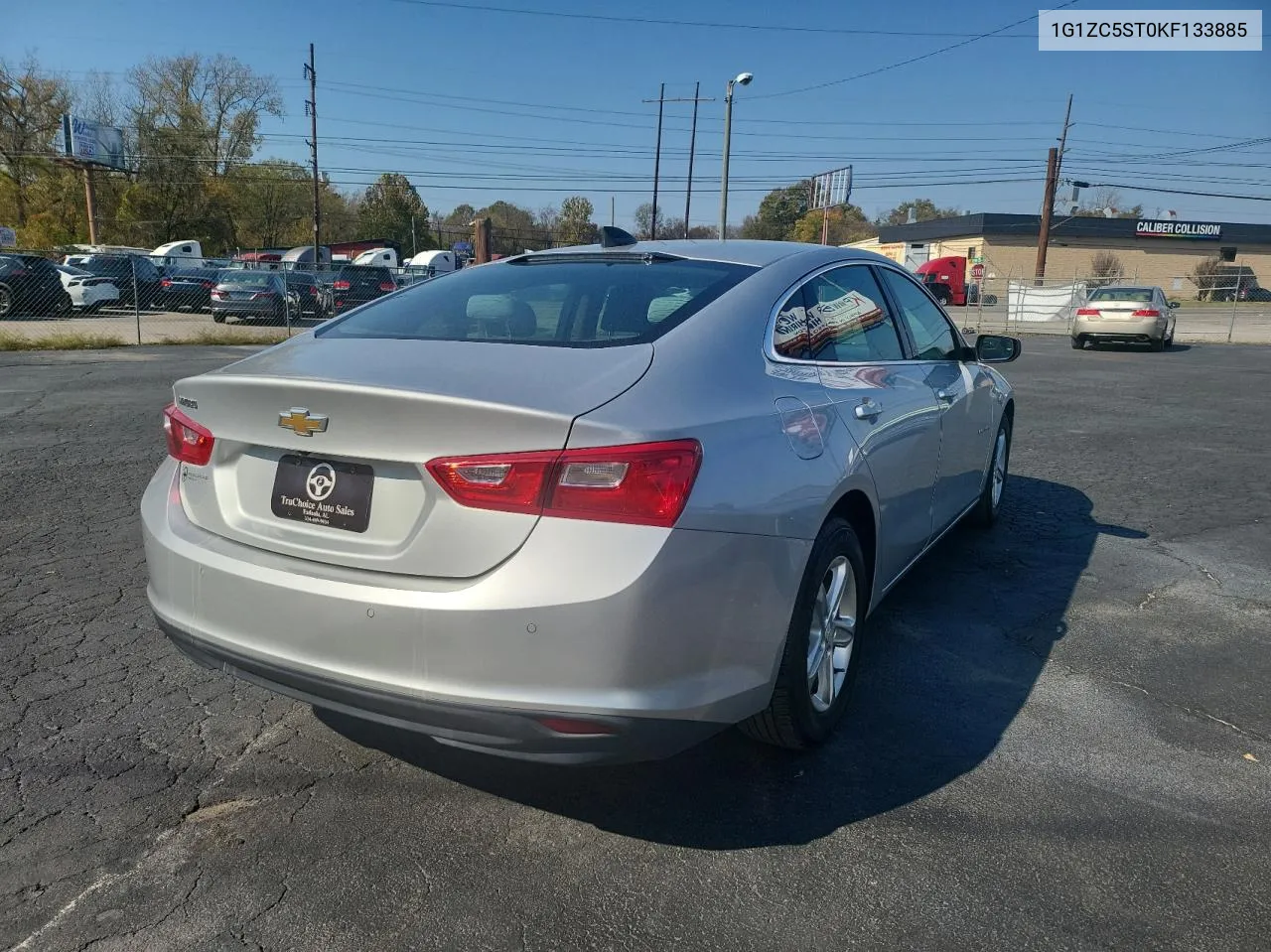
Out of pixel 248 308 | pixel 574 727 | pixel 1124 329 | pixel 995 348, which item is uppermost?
pixel 995 348

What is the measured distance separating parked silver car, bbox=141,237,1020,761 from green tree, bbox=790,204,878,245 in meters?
87.8

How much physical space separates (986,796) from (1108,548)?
10.5 feet

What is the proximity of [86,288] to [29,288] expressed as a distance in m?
3.23

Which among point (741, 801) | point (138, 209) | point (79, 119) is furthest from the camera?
point (138, 209)

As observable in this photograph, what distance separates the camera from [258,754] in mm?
2973

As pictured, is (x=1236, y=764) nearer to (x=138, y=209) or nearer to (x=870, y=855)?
(x=870, y=855)

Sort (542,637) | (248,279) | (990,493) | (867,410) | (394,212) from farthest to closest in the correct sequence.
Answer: (394,212) < (248,279) < (990,493) < (867,410) < (542,637)

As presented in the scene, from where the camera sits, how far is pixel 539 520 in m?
2.17

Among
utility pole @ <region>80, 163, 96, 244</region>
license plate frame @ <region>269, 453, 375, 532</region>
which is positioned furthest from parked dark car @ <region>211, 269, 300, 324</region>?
utility pole @ <region>80, 163, 96, 244</region>

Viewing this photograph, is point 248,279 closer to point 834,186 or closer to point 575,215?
point 834,186

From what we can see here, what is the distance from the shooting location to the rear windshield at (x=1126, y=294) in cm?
2159

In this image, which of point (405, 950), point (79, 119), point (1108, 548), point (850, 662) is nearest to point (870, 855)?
point (850, 662)

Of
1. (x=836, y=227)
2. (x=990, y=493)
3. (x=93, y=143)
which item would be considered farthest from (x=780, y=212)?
(x=990, y=493)

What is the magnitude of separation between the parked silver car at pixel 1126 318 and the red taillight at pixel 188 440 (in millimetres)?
22650
